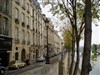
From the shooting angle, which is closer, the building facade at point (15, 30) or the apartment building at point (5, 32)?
the apartment building at point (5, 32)

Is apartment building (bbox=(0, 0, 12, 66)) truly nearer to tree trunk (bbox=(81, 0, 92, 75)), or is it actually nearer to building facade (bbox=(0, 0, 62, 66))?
building facade (bbox=(0, 0, 62, 66))

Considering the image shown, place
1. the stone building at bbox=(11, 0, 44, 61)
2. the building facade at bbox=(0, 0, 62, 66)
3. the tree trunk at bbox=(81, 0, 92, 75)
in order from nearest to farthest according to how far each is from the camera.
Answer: the tree trunk at bbox=(81, 0, 92, 75)
the building facade at bbox=(0, 0, 62, 66)
the stone building at bbox=(11, 0, 44, 61)

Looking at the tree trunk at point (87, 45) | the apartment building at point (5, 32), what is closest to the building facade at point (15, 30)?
the apartment building at point (5, 32)

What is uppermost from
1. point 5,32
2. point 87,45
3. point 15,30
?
point 15,30

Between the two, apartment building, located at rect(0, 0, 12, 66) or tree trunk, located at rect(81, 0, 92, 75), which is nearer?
tree trunk, located at rect(81, 0, 92, 75)

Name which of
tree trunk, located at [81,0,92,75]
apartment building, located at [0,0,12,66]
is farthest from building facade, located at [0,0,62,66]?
tree trunk, located at [81,0,92,75]

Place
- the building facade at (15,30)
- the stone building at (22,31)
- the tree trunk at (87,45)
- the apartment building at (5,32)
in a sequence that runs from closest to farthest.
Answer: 1. the tree trunk at (87,45)
2. the apartment building at (5,32)
3. the building facade at (15,30)
4. the stone building at (22,31)

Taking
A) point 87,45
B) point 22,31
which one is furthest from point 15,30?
point 87,45

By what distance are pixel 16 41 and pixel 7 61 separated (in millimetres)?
5796

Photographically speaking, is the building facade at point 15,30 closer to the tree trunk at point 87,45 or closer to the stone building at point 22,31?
the stone building at point 22,31

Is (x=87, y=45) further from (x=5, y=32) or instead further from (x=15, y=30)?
(x=15, y=30)

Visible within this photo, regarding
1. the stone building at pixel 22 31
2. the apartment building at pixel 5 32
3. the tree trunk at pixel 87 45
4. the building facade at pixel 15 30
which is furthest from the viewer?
the stone building at pixel 22 31

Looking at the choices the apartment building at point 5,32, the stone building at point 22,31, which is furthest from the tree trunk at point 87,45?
the stone building at point 22,31

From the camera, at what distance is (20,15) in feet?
159
